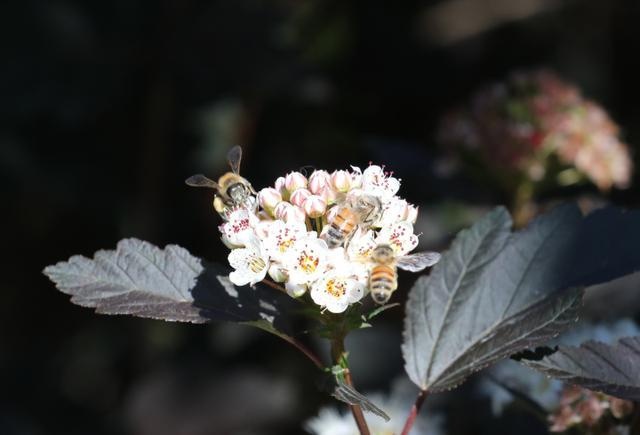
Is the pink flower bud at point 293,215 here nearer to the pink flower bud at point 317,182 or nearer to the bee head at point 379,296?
the pink flower bud at point 317,182

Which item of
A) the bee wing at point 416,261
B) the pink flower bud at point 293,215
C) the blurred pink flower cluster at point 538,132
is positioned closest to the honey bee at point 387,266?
the bee wing at point 416,261

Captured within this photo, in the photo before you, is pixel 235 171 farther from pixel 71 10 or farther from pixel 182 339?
pixel 71 10

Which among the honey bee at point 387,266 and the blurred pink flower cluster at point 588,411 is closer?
the honey bee at point 387,266

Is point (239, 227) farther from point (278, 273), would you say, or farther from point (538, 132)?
point (538, 132)

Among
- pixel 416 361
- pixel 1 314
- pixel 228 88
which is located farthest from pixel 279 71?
pixel 416 361

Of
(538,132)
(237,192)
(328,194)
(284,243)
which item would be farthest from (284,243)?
(538,132)

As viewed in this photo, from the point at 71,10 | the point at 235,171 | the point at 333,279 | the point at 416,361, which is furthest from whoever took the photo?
the point at 71,10
